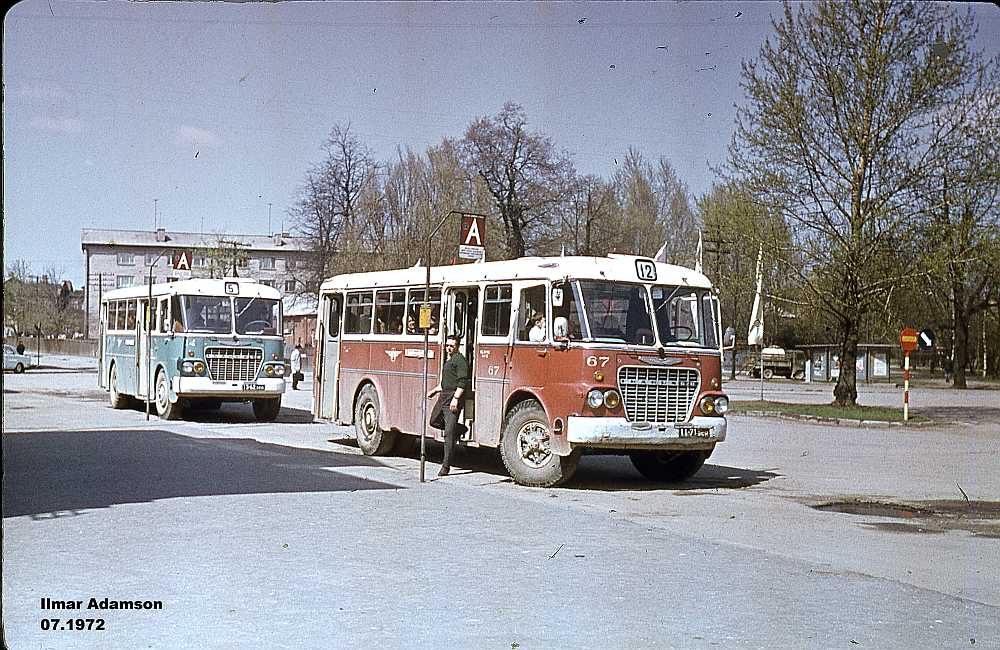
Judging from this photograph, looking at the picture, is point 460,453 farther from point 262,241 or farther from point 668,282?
point 262,241

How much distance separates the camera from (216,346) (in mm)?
23734

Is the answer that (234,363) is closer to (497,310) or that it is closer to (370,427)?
(370,427)

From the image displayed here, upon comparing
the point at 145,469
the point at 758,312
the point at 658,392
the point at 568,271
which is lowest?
the point at 145,469

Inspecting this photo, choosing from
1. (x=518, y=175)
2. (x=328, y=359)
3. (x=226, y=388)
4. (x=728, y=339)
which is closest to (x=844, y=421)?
(x=518, y=175)

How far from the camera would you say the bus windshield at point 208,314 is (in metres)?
23.8

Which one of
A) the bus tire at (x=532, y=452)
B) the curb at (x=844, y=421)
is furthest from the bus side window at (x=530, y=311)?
the curb at (x=844, y=421)

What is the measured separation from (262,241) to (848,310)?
1517 centimetres

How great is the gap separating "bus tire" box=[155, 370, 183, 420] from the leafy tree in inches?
592

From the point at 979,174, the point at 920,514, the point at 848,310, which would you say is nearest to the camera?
the point at 920,514

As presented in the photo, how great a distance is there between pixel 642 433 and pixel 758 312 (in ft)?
61.7

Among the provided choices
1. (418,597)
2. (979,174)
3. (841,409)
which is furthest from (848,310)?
(418,597)

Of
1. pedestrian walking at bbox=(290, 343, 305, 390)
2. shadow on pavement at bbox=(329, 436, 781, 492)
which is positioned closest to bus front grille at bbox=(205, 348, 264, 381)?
shadow on pavement at bbox=(329, 436, 781, 492)

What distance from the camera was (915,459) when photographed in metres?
19.2

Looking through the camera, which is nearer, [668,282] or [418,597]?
[418,597]
